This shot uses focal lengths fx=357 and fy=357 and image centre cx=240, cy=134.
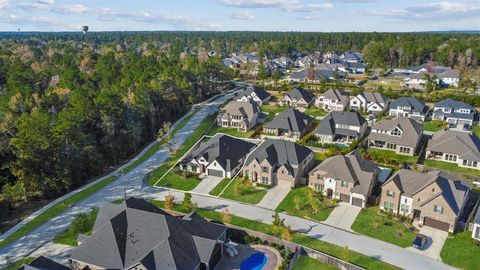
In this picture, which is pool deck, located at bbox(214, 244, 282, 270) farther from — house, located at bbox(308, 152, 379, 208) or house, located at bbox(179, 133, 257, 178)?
house, located at bbox(179, 133, 257, 178)

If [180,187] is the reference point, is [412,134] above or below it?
above

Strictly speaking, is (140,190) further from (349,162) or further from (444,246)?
(444,246)

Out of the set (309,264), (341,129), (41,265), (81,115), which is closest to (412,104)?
(341,129)

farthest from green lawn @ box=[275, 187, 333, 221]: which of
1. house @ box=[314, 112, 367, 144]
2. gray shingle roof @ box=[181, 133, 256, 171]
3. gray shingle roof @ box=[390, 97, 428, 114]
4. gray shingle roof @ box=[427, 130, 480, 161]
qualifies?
gray shingle roof @ box=[390, 97, 428, 114]

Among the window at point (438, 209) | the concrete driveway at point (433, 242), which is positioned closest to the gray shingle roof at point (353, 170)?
the window at point (438, 209)

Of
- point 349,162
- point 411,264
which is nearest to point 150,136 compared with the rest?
point 349,162
